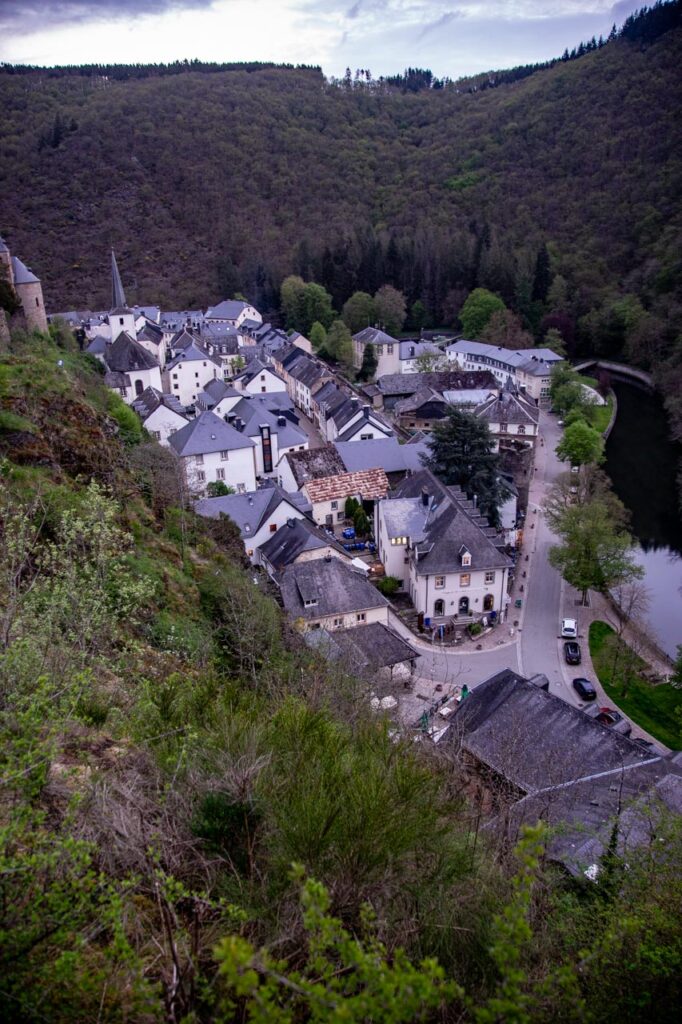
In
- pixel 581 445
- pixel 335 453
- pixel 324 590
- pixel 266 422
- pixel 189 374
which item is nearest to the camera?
pixel 324 590

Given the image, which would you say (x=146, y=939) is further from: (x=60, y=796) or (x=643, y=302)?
(x=643, y=302)

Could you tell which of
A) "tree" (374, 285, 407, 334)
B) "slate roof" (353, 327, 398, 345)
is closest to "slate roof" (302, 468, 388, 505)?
"slate roof" (353, 327, 398, 345)

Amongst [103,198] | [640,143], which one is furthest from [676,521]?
[103,198]

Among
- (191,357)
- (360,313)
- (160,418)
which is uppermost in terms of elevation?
(160,418)

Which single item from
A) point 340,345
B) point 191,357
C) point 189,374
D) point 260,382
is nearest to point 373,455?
point 260,382

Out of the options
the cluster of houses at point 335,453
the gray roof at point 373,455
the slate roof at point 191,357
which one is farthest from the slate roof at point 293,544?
the slate roof at point 191,357

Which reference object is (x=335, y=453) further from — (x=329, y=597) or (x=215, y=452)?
(x=329, y=597)
